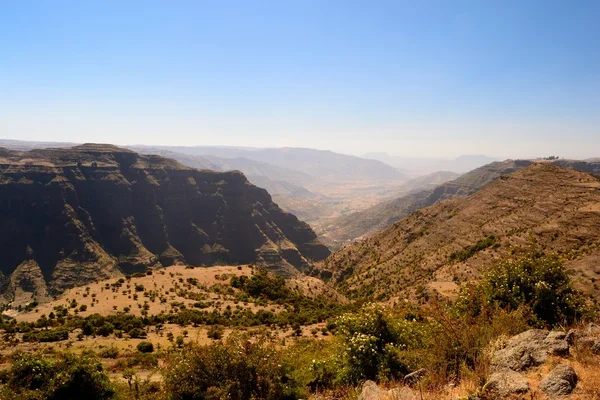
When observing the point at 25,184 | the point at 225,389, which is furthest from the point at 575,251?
the point at 25,184

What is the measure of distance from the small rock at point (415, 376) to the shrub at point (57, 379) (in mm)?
12085

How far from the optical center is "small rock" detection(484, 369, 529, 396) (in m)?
7.26

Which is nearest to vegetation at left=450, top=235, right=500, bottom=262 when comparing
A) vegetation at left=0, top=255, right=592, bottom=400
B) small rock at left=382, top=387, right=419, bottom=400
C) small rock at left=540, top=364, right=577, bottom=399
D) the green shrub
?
vegetation at left=0, top=255, right=592, bottom=400

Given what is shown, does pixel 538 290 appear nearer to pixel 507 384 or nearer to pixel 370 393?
pixel 507 384

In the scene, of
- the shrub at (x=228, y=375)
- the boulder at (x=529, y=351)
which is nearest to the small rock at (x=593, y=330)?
the boulder at (x=529, y=351)

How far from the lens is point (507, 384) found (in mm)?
7414

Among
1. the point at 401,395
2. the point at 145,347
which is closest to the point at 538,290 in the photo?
the point at 401,395

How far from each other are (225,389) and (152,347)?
58.5ft

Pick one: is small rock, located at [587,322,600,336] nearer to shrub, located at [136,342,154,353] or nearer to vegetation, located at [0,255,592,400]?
vegetation, located at [0,255,592,400]

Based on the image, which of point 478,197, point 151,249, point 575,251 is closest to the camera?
point 575,251

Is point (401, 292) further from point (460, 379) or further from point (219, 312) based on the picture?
point (460, 379)

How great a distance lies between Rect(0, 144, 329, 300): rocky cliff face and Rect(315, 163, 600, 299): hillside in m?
99.1

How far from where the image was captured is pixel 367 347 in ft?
40.1

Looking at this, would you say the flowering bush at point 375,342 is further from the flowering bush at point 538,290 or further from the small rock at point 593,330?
the small rock at point 593,330
